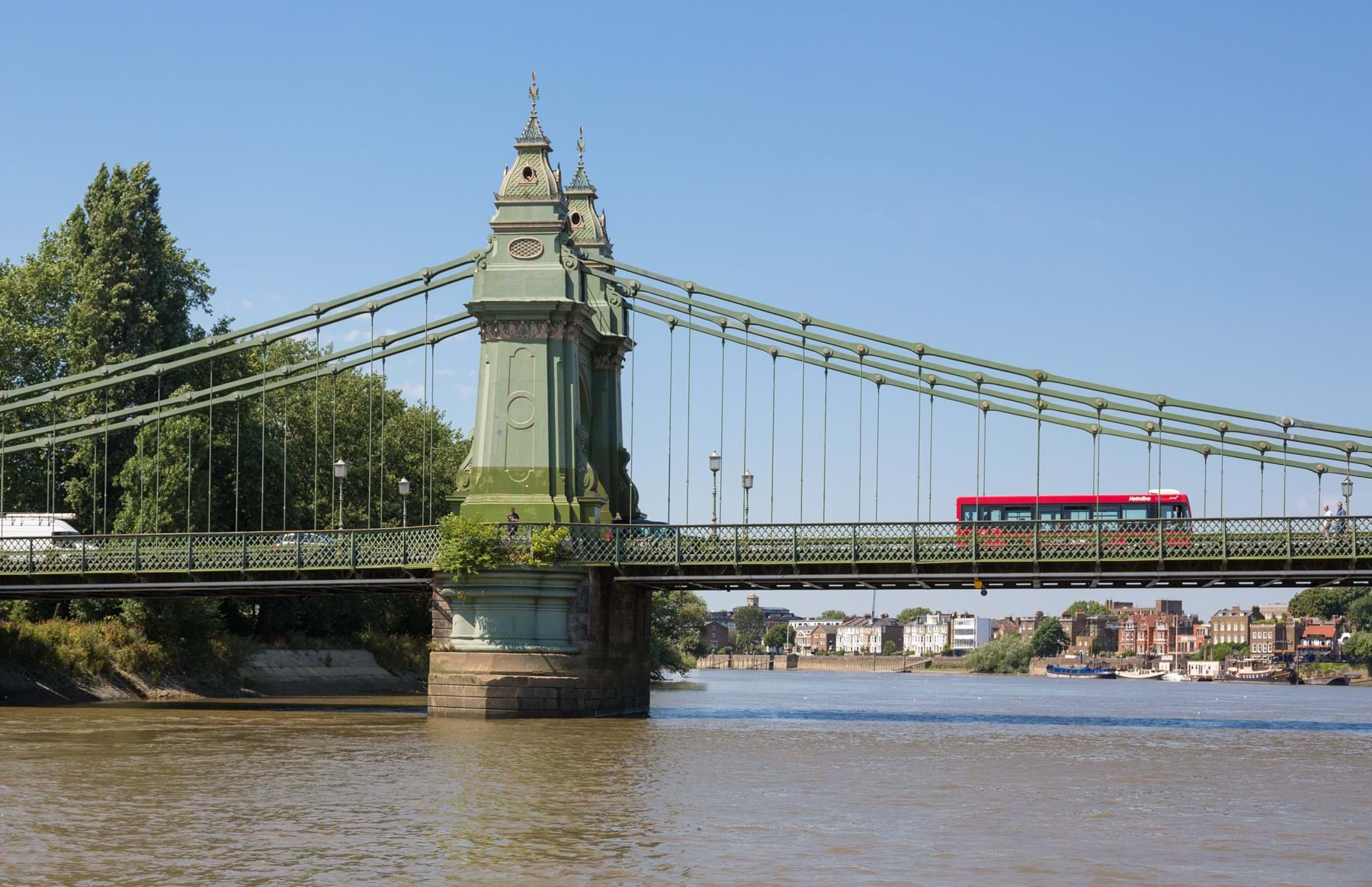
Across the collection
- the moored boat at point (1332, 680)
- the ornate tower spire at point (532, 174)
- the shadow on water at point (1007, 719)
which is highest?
the ornate tower spire at point (532, 174)

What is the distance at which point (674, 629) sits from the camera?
105 metres

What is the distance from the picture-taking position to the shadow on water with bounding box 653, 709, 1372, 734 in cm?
5769

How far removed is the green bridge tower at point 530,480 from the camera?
1962 inches

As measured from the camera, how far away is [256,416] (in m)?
79.8

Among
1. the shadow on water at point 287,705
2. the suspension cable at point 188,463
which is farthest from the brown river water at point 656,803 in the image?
the suspension cable at point 188,463

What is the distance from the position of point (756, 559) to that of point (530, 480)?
6943 millimetres

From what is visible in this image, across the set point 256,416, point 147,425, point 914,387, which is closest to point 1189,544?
point 914,387

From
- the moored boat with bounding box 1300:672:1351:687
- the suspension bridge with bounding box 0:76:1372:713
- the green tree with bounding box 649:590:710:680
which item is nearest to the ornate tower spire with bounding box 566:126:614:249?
the suspension bridge with bounding box 0:76:1372:713

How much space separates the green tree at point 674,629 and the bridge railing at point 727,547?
33.2 m

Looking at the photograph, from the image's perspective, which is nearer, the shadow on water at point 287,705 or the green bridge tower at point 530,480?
the green bridge tower at point 530,480

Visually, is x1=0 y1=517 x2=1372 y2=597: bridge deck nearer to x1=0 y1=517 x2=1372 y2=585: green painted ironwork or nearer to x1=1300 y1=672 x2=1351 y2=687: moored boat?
x1=0 y1=517 x2=1372 y2=585: green painted ironwork

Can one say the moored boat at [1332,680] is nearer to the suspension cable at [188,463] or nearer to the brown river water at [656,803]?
the brown river water at [656,803]

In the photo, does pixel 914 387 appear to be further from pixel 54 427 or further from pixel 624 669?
pixel 54 427

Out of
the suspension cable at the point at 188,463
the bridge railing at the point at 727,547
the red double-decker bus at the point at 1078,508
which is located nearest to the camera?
the bridge railing at the point at 727,547
